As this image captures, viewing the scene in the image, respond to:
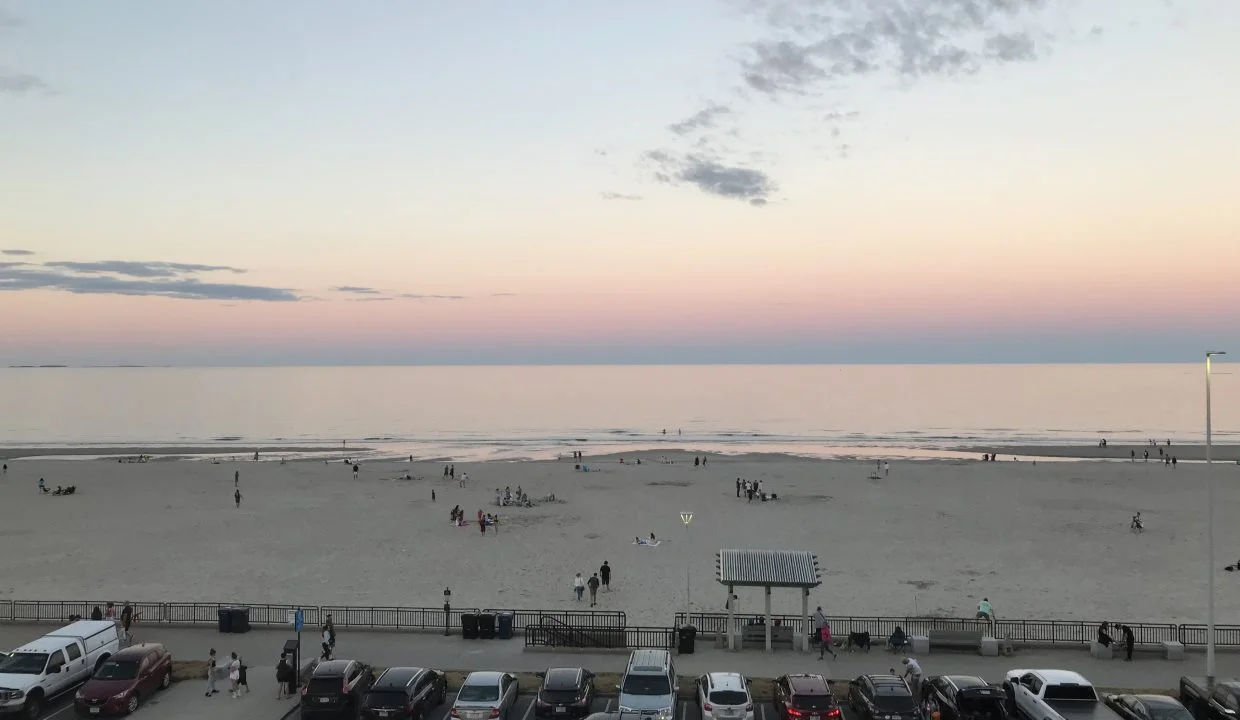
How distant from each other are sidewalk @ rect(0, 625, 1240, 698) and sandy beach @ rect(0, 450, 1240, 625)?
19.6 feet

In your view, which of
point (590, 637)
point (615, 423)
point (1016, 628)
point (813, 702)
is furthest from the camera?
point (615, 423)

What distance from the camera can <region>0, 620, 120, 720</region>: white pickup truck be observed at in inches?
704

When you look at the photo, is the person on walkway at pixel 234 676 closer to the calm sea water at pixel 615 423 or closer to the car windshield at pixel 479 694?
the car windshield at pixel 479 694

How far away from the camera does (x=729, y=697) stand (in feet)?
55.7

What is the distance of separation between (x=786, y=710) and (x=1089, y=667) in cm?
1000

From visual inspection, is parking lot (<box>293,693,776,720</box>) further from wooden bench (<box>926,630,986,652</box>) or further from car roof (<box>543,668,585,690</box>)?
wooden bench (<box>926,630,986,652</box>)

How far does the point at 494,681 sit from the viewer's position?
17.8 metres

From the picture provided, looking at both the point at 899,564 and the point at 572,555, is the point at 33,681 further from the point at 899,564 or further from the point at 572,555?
the point at 899,564

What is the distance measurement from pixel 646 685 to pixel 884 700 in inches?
194

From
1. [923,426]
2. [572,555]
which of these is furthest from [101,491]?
[923,426]

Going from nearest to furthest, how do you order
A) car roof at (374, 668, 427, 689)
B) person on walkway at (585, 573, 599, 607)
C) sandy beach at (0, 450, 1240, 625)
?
car roof at (374, 668, 427, 689) → person on walkway at (585, 573, 599, 607) → sandy beach at (0, 450, 1240, 625)

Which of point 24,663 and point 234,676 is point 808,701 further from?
point 24,663

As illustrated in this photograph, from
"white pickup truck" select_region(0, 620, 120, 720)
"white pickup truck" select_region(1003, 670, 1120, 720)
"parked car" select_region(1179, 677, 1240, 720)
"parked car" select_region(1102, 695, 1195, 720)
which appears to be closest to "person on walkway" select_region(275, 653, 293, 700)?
"white pickup truck" select_region(0, 620, 120, 720)

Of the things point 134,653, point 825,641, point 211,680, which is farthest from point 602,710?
point 134,653
